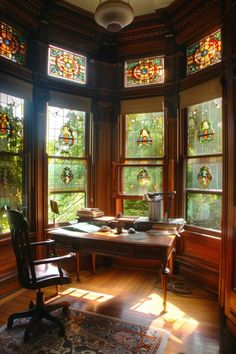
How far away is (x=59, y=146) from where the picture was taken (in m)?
3.69

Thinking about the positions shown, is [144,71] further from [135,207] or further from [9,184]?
[9,184]

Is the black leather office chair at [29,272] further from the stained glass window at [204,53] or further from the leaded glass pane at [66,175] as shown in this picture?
the stained glass window at [204,53]

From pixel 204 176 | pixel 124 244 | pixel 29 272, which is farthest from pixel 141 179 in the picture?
pixel 29 272

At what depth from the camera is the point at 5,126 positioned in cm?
316

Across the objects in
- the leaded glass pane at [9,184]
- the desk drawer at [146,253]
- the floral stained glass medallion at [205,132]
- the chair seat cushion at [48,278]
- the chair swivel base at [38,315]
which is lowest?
the chair swivel base at [38,315]

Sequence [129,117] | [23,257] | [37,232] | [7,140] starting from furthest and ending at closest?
[129,117] < [37,232] < [7,140] < [23,257]

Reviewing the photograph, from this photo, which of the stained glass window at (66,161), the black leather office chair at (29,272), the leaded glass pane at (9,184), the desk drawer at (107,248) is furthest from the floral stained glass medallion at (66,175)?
the black leather office chair at (29,272)

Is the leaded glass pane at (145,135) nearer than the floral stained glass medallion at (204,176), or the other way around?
the floral stained glass medallion at (204,176)

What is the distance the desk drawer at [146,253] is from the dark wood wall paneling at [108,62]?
1.03 metres

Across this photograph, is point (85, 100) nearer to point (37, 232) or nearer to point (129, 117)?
point (129, 117)

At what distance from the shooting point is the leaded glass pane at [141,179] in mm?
3842

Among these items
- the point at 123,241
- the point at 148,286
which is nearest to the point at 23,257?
the point at 123,241

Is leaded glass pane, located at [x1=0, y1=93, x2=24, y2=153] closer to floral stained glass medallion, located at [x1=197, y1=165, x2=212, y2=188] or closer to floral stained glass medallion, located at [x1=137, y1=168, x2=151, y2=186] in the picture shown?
floral stained glass medallion, located at [x1=137, y1=168, x2=151, y2=186]

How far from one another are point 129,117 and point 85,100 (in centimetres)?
71
